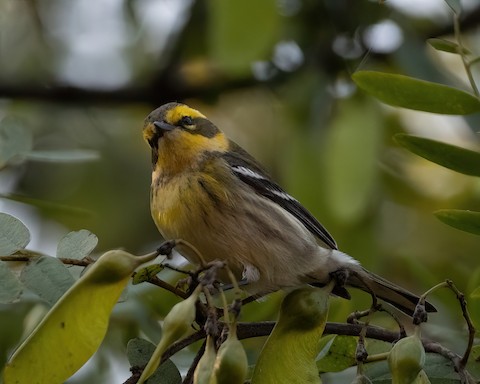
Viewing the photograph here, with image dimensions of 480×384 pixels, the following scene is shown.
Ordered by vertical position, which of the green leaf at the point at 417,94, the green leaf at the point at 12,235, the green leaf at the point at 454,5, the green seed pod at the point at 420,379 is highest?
the green leaf at the point at 454,5

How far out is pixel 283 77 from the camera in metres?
4.40

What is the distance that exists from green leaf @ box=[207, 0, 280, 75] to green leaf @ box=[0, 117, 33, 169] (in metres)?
0.92

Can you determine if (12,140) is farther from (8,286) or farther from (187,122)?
(187,122)

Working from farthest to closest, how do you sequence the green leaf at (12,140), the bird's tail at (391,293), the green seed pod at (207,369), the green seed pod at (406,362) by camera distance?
the bird's tail at (391,293), the green leaf at (12,140), the green seed pod at (406,362), the green seed pod at (207,369)

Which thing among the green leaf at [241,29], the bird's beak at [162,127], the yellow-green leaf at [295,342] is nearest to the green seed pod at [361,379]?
the yellow-green leaf at [295,342]

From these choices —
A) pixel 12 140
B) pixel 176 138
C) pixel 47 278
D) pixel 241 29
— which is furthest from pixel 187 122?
pixel 47 278

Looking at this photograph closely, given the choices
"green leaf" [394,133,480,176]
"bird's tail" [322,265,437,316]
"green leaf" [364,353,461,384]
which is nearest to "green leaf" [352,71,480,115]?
"green leaf" [394,133,480,176]

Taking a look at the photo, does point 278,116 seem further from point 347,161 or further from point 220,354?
point 220,354

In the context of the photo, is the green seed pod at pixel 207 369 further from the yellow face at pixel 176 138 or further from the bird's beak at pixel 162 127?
the bird's beak at pixel 162 127

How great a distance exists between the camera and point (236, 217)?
3.32m

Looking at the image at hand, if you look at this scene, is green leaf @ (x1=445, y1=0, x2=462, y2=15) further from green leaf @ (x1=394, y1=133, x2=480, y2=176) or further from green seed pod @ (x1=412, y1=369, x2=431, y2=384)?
green seed pod @ (x1=412, y1=369, x2=431, y2=384)

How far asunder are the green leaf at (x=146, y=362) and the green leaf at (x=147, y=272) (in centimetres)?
15

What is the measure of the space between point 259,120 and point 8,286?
3.74 m

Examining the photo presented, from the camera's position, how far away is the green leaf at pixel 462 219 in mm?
1943
